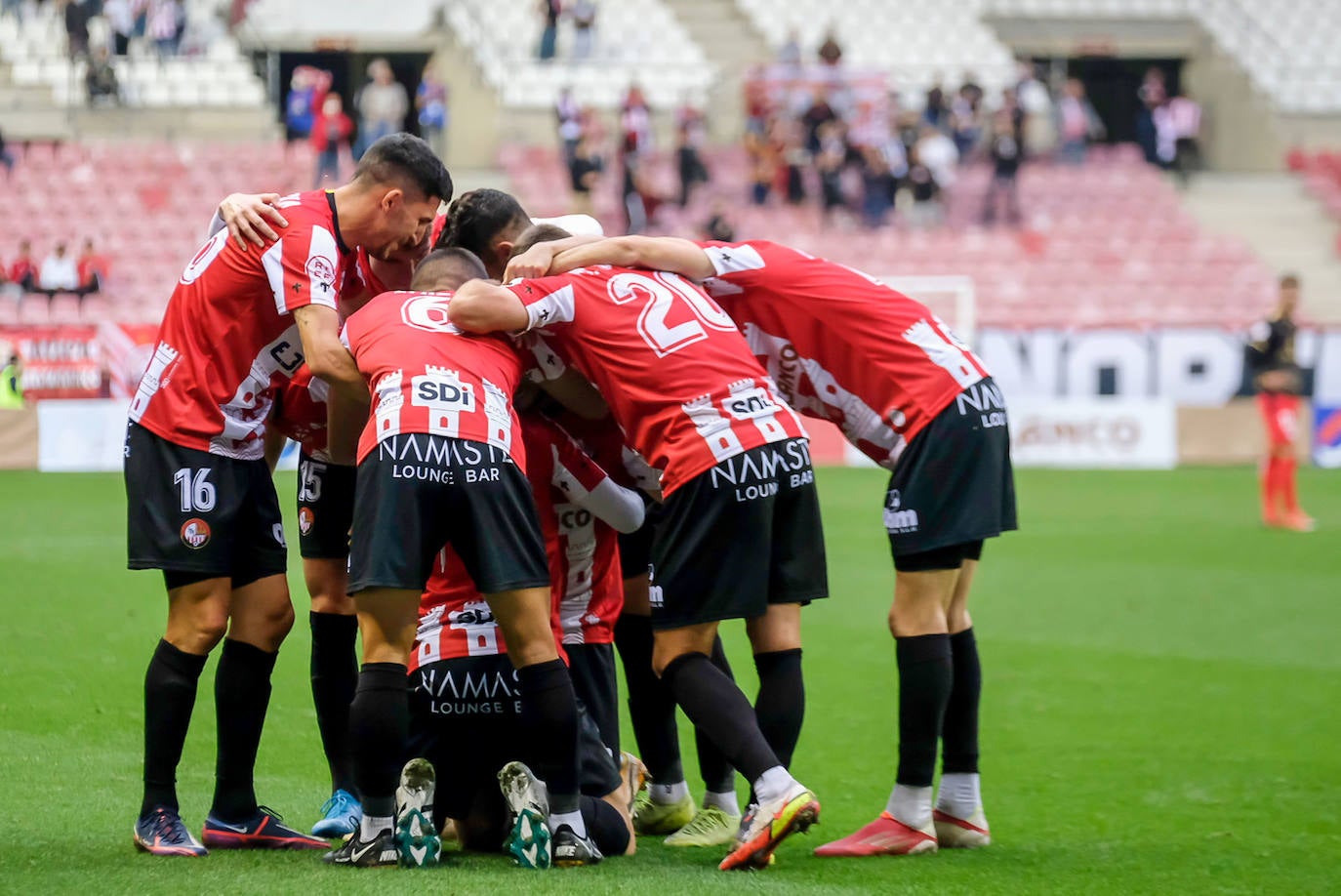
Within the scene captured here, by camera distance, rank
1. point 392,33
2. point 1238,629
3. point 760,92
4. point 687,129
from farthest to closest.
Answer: point 392,33 → point 760,92 → point 687,129 → point 1238,629

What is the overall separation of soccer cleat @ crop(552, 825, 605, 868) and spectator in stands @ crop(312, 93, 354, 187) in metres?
20.7

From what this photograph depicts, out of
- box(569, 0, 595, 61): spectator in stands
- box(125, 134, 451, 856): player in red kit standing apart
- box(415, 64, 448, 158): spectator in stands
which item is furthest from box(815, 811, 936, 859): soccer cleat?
box(569, 0, 595, 61): spectator in stands

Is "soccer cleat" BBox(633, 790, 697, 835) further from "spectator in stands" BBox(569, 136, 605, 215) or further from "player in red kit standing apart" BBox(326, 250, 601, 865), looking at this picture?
"spectator in stands" BBox(569, 136, 605, 215)

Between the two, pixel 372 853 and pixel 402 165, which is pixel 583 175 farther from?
pixel 372 853

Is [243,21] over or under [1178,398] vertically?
over

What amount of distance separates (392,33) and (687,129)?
7.45 m

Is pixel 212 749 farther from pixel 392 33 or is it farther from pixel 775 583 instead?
pixel 392 33

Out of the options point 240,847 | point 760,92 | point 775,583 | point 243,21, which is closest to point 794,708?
point 775,583

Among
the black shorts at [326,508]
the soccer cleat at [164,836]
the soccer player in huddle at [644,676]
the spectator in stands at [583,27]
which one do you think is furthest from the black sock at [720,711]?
the spectator in stands at [583,27]

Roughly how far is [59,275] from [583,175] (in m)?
7.45

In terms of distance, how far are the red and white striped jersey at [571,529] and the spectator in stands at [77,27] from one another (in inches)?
913

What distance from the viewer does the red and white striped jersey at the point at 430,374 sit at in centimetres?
461

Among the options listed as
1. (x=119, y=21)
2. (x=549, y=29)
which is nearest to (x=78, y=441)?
(x=119, y=21)

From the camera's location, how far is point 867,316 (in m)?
5.25
